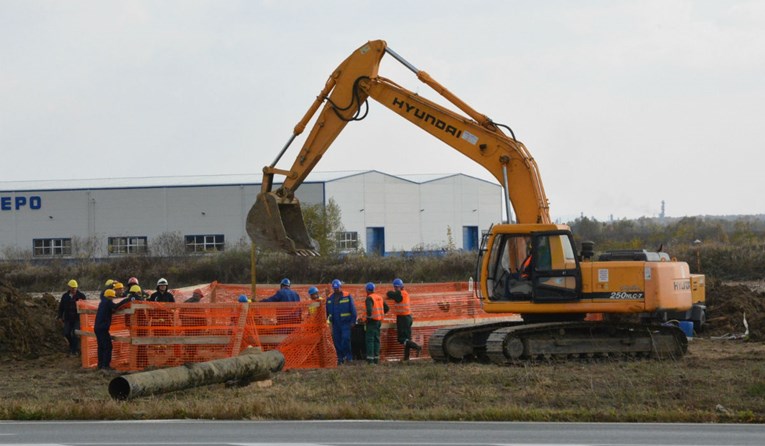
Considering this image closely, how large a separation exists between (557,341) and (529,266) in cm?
140

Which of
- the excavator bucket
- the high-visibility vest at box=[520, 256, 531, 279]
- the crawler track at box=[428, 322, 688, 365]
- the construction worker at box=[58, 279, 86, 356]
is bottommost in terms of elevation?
the crawler track at box=[428, 322, 688, 365]

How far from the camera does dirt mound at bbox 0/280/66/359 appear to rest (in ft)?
74.2

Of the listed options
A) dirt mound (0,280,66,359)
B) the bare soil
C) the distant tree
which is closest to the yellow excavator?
the bare soil

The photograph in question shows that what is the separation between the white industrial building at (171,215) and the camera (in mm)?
62000

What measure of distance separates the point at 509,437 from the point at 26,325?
1388 cm

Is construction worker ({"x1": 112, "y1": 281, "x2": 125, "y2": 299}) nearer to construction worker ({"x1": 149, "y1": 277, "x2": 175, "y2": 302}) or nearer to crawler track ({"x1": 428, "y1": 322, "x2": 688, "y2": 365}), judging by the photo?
construction worker ({"x1": 149, "y1": 277, "x2": 175, "y2": 302})

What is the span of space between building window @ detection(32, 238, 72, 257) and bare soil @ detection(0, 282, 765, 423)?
143ft

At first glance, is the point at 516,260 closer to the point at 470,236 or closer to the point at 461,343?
the point at 461,343

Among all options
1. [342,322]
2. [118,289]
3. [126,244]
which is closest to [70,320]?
[118,289]

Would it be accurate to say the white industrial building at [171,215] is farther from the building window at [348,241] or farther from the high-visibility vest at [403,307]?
the high-visibility vest at [403,307]

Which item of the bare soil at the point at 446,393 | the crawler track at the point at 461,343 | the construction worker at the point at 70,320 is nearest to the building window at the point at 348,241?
the construction worker at the point at 70,320

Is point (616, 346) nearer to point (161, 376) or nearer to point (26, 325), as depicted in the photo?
point (161, 376)

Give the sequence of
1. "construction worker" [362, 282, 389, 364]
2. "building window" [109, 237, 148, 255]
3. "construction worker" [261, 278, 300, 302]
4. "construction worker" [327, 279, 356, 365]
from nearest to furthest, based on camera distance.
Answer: "construction worker" [362, 282, 389, 364], "construction worker" [327, 279, 356, 365], "construction worker" [261, 278, 300, 302], "building window" [109, 237, 148, 255]

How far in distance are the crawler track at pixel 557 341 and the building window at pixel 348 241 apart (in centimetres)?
3668
